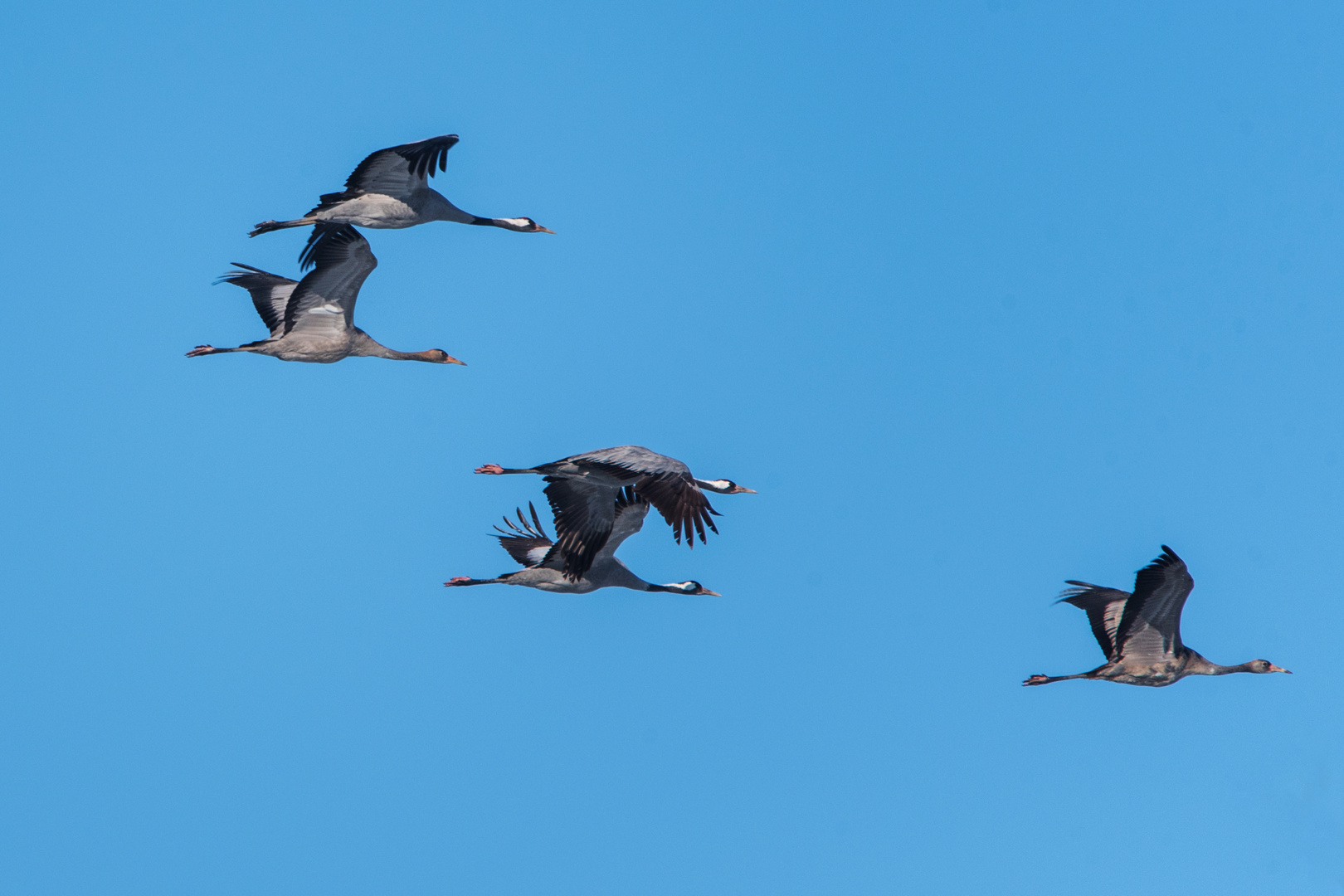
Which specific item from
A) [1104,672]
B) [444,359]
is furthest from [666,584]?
[1104,672]

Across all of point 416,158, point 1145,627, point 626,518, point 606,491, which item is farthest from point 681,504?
point 1145,627

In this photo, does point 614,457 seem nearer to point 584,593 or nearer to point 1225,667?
point 584,593

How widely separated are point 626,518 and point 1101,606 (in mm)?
7173

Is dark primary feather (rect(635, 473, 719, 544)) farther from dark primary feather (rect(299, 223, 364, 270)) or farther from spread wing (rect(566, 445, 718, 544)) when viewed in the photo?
dark primary feather (rect(299, 223, 364, 270))

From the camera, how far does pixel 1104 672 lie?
23.0 meters

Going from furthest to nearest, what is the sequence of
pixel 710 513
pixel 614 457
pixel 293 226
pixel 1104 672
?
1. pixel 1104 672
2. pixel 293 226
3. pixel 614 457
4. pixel 710 513

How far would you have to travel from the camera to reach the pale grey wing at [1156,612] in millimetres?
21234

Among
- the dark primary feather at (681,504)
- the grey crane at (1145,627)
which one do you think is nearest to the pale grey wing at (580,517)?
the dark primary feather at (681,504)

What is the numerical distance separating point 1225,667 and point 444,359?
1277 cm

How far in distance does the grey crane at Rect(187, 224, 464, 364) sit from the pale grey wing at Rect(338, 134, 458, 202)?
0.66 metres

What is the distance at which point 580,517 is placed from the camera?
21281mm

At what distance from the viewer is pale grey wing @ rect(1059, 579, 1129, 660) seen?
76.8 ft

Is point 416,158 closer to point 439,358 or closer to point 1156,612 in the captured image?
point 439,358

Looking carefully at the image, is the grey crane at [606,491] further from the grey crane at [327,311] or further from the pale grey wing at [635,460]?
the grey crane at [327,311]
